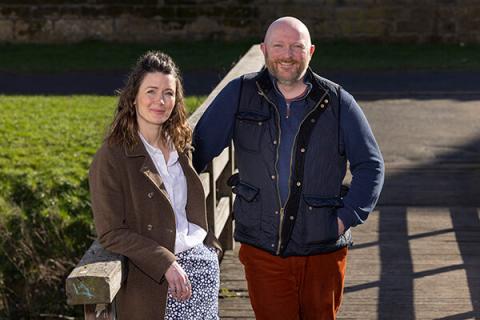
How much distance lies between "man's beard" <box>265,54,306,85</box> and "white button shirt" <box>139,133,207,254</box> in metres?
0.53

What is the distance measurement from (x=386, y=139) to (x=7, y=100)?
5.05 metres

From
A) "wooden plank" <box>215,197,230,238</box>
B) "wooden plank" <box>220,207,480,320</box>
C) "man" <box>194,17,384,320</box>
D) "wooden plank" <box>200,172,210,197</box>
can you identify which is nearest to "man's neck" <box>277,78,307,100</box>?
"man" <box>194,17,384,320</box>

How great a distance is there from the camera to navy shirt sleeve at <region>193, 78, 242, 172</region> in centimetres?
457

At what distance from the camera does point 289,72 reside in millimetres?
4387

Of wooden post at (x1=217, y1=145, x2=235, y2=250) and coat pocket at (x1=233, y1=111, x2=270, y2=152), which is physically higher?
coat pocket at (x1=233, y1=111, x2=270, y2=152)

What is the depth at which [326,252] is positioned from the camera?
454cm

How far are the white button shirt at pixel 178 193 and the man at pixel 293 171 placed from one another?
384mm

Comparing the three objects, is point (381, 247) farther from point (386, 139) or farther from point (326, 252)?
point (386, 139)

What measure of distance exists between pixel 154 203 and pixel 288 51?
82cm

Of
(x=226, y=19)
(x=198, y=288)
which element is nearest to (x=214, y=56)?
(x=226, y=19)

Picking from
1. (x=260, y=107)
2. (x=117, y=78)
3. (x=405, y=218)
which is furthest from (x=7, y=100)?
(x=260, y=107)

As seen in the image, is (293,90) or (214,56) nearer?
(293,90)

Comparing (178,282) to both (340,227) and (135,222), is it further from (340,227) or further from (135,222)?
(340,227)

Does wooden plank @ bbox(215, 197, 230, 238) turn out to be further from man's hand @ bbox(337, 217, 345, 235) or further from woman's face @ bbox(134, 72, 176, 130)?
woman's face @ bbox(134, 72, 176, 130)
